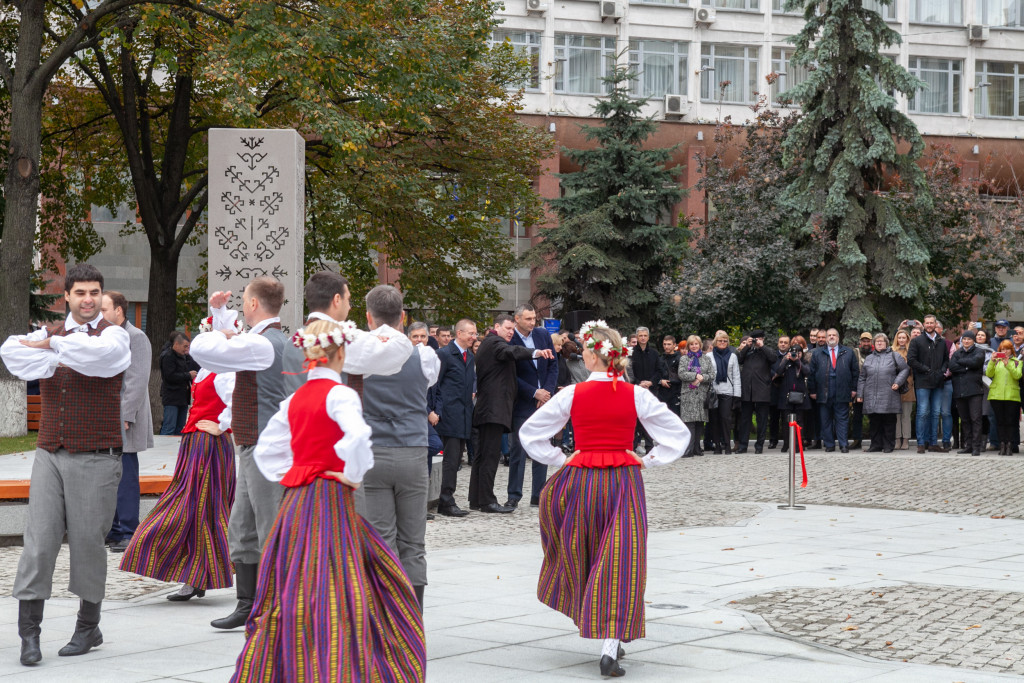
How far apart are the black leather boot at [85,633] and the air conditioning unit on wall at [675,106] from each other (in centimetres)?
3600

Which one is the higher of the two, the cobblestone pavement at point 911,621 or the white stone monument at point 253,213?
the white stone monument at point 253,213

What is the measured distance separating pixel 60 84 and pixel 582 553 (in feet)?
74.1

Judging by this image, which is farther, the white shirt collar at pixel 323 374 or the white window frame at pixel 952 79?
the white window frame at pixel 952 79

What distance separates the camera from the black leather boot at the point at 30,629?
6.52 meters

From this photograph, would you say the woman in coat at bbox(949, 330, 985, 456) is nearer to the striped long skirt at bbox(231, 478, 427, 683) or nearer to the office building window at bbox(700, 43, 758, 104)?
the striped long skirt at bbox(231, 478, 427, 683)

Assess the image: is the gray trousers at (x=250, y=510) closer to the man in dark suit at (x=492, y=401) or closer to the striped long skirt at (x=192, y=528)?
the striped long skirt at (x=192, y=528)

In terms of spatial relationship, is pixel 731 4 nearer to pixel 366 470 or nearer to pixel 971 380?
Answer: pixel 971 380

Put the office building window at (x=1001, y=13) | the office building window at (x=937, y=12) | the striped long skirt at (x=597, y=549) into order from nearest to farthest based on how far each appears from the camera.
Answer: the striped long skirt at (x=597, y=549)
the office building window at (x=937, y=12)
the office building window at (x=1001, y=13)

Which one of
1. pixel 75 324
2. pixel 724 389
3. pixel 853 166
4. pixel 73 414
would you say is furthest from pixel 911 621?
pixel 853 166

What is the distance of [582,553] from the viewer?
695 cm

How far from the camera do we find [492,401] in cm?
1326

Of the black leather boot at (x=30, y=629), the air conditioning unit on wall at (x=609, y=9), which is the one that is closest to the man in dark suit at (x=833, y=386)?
the black leather boot at (x=30, y=629)

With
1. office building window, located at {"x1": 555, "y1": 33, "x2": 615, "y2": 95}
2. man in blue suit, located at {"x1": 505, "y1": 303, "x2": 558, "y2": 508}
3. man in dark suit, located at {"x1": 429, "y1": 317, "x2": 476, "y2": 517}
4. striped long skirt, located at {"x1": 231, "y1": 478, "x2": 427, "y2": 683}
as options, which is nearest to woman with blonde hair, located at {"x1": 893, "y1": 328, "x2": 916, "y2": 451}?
man in blue suit, located at {"x1": 505, "y1": 303, "x2": 558, "y2": 508}

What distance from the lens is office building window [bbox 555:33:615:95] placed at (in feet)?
136
